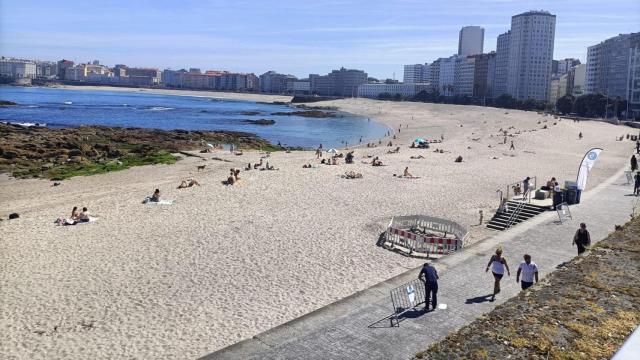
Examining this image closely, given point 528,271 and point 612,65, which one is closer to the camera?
point 528,271

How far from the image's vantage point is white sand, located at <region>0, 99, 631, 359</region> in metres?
10.6

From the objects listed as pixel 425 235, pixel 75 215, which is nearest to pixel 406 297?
pixel 425 235

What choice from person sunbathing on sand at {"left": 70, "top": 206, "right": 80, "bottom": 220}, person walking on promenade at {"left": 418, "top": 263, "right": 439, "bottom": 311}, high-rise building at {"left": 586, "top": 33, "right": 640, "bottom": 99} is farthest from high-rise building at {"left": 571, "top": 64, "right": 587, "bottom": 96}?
person walking on promenade at {"left": 418, "top": 263, "right": 439, "bottom": 311}

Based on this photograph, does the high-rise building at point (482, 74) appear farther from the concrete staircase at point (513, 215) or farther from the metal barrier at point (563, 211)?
the metal barrier at point (563, 211)

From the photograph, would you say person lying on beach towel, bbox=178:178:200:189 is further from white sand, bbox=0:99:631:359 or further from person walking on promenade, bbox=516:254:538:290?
person walking on promenade, bbox=516:254:538:290

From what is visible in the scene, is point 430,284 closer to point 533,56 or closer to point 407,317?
point 407,317

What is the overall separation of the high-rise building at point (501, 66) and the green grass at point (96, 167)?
471 feet

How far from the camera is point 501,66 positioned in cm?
16650

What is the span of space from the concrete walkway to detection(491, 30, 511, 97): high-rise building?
518 feet

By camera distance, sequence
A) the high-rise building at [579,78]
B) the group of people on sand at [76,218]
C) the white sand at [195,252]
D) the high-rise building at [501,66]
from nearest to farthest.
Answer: the white sand at [195,252] < the group of people on sand at [76,218] < the high-rise building at [579,78] < the high-rise building at [501,66]

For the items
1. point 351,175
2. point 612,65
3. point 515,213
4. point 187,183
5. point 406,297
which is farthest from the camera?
point 612,65

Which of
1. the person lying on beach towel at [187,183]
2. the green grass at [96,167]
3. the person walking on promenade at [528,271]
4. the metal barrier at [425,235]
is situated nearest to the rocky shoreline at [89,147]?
the green grass at [96,167]

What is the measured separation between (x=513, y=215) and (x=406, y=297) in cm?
935

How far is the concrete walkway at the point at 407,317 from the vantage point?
8.87 m
